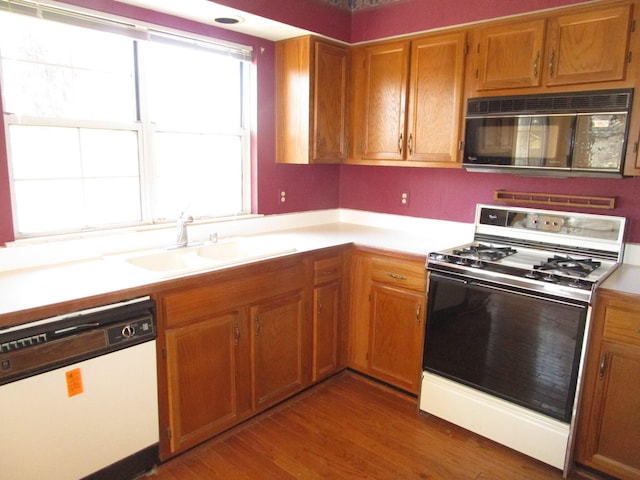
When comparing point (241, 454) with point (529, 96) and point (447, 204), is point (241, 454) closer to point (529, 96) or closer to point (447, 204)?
point (447, 204)

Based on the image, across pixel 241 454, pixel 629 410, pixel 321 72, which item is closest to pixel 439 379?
pixel 629 410

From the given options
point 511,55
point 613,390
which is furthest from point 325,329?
point 511,55

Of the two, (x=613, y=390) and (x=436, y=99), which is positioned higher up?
(x=436, y=99)

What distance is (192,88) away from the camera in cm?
275

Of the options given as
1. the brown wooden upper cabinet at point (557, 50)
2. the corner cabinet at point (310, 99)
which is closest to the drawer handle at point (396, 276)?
the corner cabinet at point (310, 99)

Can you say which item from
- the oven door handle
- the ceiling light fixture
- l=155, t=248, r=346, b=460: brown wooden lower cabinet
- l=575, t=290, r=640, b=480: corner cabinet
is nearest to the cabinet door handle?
l=575, t=290, r=640, b=480: corner cabinet

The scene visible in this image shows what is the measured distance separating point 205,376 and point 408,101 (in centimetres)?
203

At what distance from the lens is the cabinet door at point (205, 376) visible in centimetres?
207

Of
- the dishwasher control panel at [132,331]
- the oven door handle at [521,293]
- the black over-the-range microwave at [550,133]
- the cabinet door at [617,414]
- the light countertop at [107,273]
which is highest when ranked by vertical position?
the black over-the-range microwave at [550,133]

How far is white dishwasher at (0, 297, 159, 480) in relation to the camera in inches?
62.6

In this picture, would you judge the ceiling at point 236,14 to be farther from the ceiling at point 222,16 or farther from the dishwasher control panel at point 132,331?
the dishwasher control panel at point 132,331

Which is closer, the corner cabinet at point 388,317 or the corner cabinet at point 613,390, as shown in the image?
the corner cabinet at point 613,390

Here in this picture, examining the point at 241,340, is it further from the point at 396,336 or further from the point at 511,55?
the point at 511,55

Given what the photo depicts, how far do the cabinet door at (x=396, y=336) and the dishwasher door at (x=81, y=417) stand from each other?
1373 millimetres
